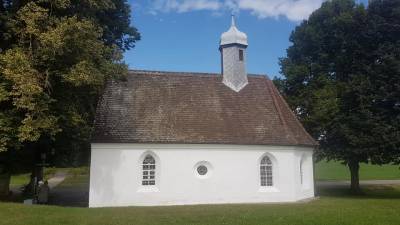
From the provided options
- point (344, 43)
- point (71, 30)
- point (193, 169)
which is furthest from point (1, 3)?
point (344, 43)

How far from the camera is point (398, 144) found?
94.9 ft

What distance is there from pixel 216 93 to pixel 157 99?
4317 mm

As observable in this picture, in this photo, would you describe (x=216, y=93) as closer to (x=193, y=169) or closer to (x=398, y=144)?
(x=193, y=169)

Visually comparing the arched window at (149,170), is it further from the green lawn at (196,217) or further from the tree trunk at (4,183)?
the tree trunk at (4,183)

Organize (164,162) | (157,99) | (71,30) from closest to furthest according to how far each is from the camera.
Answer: (71,30), (164,162), (157,99)

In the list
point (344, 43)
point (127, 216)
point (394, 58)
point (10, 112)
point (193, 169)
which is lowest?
point (127, 216)

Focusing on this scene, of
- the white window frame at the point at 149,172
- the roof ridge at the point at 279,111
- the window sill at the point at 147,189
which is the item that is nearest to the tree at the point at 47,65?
the white window frame at the point at 149,172

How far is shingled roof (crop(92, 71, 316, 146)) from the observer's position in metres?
26.5

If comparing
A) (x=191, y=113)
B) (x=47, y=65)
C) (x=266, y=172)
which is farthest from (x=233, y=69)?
(x=47, y=65)

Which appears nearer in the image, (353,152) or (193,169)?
(193,169)

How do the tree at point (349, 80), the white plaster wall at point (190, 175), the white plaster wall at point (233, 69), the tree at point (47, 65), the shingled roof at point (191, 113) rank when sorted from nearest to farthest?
1. the tree at point (47, 65)
2. the white plaster wall at point (190, 175)
3. the shingled roof at point (191, 113)
4. the tree at point (349, 80)
5. the white plaster wall at point (233, 69)

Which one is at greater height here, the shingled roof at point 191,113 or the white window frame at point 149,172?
the shingled roof at point 191,113

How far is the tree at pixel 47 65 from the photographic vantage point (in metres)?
19.8

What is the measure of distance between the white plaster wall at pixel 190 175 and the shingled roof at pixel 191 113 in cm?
60
